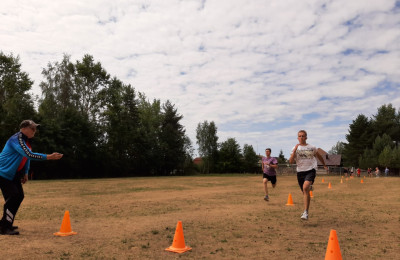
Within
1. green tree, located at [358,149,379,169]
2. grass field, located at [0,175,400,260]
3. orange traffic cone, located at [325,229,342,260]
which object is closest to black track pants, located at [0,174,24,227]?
grass field, located at [0,175,400,260]

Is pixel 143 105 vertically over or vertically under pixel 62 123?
over

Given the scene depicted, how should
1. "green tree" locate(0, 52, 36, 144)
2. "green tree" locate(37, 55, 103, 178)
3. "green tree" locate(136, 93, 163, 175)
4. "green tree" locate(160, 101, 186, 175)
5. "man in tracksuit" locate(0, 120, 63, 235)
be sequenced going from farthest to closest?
"green tree" locate(160, 101, 186, 175), "green tree" locate(136, 93, 163, 175), "green tree" locate(37, 55, 103, 178), "green tree" locate(0, 52, 36, 144), "man in tracksuit" locate(0, 120, 63, 235)

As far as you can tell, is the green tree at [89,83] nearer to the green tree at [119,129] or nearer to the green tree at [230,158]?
the green tree at [119,129]

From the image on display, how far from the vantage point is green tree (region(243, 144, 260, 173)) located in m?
89.8

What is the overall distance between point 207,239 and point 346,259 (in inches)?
95.0

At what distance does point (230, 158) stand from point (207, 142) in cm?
875

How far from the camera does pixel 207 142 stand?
9544 centimetres

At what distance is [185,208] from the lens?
10.7 m

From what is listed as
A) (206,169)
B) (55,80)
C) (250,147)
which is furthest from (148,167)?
(250,147)

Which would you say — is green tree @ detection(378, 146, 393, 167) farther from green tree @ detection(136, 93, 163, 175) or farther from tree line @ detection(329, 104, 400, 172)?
green tree @ detection(136, 93, 163, 175)

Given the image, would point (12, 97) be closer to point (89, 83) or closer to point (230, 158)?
point (89, 83)

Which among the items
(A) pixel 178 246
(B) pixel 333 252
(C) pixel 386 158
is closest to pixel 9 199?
(A) pixel 178 246

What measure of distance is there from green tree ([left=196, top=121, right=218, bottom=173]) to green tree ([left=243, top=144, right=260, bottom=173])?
8.53 meters

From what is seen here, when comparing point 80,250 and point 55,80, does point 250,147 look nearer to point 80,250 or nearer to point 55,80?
point 55,80
